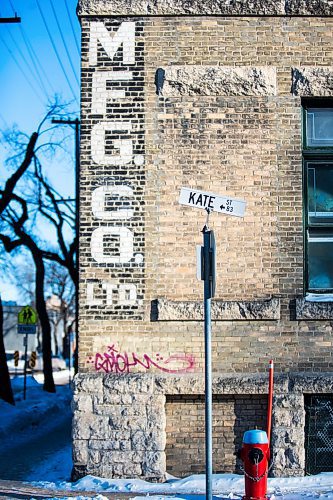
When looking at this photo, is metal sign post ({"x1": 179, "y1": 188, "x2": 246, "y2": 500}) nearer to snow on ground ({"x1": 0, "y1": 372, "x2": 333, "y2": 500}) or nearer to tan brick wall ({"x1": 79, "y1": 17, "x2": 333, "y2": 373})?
snow on ground ({"x1": 0, "y1": 372, "x2": 333, "y2": 500})

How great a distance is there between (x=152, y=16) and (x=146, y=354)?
15.4 feet

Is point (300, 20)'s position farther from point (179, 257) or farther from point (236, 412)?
point (236, 412)

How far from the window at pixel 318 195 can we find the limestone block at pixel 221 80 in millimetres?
774

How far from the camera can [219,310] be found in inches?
416

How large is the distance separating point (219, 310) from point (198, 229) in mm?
1136

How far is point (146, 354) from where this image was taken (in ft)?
34.9

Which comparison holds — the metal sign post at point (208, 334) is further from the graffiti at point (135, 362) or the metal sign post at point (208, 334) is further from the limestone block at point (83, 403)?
the limestone block at point (83, 403)

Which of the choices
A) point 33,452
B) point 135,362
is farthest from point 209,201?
point 33,452

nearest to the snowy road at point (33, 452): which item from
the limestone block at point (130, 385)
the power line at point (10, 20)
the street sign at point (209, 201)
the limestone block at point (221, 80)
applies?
A: the limestone block at point (130, 385)

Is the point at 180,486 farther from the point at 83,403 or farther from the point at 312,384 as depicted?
the point at 312,384

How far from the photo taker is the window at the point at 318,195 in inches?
436

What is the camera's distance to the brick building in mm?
10477

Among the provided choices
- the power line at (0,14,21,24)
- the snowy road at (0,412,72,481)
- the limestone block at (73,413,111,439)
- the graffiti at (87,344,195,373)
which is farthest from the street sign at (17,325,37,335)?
the limestone block at (73,413,111,439)

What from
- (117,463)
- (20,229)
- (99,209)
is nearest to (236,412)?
(117,463)
